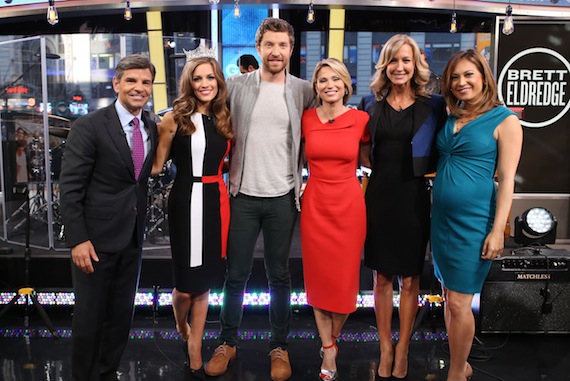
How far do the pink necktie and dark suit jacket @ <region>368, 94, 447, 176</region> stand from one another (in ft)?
3.66

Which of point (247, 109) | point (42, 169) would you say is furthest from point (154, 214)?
point (247, 109)

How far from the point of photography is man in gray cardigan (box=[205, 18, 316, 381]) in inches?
99.0

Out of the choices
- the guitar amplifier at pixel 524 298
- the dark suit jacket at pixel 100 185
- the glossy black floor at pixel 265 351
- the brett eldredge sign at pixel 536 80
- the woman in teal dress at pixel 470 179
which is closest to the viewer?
the dark suit jacket at pixel 100 185

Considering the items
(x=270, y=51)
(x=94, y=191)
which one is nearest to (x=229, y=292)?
(x=94, y=191)

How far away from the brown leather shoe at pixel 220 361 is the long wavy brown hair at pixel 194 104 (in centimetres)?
120

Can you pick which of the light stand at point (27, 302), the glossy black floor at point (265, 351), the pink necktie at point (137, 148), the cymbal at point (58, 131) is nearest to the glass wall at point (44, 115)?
the cymbal at point (58, 131)

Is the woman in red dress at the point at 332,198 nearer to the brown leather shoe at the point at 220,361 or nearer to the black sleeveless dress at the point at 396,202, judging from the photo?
the black sleeveless dress at the point at 396,202

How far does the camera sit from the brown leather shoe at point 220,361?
2.69 m

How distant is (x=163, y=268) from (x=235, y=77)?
66.8 inches

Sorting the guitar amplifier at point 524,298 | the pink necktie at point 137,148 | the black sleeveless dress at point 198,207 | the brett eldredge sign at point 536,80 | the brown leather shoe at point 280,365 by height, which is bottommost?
the brown leather shoe at point 280,365

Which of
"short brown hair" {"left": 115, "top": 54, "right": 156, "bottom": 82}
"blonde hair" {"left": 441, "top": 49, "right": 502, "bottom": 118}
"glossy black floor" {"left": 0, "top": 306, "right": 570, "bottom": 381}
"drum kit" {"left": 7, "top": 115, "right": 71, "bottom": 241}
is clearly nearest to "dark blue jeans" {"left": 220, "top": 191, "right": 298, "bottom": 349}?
"glossy black floor" {"left": 0, "top": 306, "right": 570, "bottom": 381}

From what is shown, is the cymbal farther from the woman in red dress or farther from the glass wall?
the woman in red dress

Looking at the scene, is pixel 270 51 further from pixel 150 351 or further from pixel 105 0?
pixel 105 0

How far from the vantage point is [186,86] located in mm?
2436
